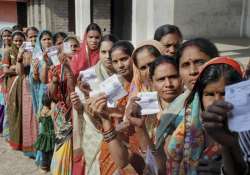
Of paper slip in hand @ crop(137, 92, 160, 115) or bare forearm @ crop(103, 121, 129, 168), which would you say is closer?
paper slip in hand @ crop(137, 92, 160, 115)

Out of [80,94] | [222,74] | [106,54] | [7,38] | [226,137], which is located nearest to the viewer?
[226,137]

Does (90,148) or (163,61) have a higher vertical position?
(163,61)

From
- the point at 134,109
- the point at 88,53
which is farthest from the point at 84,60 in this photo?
the point at 134,109

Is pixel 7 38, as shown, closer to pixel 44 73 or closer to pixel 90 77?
A: pixel 44 73

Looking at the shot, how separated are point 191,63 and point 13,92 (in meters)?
3.76

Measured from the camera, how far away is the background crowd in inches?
64.3

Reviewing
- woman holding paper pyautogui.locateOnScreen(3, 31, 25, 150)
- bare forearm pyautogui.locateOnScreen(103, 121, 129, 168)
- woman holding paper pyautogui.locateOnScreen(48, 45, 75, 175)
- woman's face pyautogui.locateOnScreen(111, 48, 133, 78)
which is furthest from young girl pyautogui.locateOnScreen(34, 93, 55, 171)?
bare forearm pyautogui.locateOnScreen(103, 121, 129, 168)

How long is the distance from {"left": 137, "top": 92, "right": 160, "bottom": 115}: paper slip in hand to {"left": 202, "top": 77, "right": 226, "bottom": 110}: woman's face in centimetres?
43

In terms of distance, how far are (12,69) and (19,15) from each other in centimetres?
1006

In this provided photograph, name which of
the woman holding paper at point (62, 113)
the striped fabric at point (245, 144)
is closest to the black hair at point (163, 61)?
the striped fabric at point (245, 144)

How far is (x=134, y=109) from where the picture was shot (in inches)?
83.0

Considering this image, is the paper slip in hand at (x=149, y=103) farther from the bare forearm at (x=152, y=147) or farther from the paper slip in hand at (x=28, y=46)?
the paper slip in hand at (x=28, y=46)

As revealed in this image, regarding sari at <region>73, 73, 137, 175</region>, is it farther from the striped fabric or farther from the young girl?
the young girl

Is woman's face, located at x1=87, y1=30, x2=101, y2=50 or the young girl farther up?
woman's face, located at x1=87, y1=30, x2=101, y2=50
